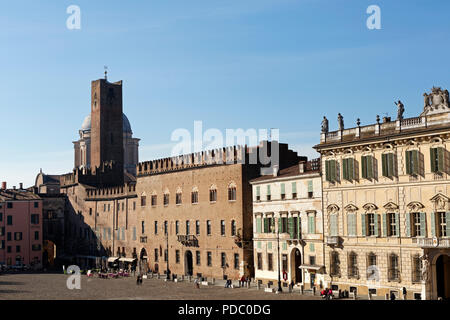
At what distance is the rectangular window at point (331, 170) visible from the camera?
168 ft

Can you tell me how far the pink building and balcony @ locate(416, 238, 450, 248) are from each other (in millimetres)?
67056

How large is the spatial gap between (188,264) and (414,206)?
34.7 metres

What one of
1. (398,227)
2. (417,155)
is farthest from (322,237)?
(417,155)

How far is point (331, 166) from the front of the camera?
169 ft

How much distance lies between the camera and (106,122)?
109125 millimetres

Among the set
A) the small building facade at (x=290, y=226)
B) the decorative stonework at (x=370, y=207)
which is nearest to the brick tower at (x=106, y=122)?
the small building facade at (x=290, y=226)

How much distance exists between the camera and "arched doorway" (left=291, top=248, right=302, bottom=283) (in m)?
56.2

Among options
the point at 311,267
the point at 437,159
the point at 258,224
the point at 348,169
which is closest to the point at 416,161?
the point at 437,159

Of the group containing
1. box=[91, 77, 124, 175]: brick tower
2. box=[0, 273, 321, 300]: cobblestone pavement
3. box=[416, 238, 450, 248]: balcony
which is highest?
box=[91, 77, 124, 175]: brick tower

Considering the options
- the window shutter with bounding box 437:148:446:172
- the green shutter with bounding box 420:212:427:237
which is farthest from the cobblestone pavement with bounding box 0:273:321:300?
the window shutter with bounding box 437:148:446:172

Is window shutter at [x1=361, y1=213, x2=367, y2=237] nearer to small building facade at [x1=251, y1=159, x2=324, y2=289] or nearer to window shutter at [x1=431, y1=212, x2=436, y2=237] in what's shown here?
small building facade at [x1=251, y1=159, x2=324, y2=289]

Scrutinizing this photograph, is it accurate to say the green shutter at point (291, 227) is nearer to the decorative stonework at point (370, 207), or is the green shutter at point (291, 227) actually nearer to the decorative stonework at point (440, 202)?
the decorative stonework at point (370, 207)

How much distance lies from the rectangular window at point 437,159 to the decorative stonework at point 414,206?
267cm
